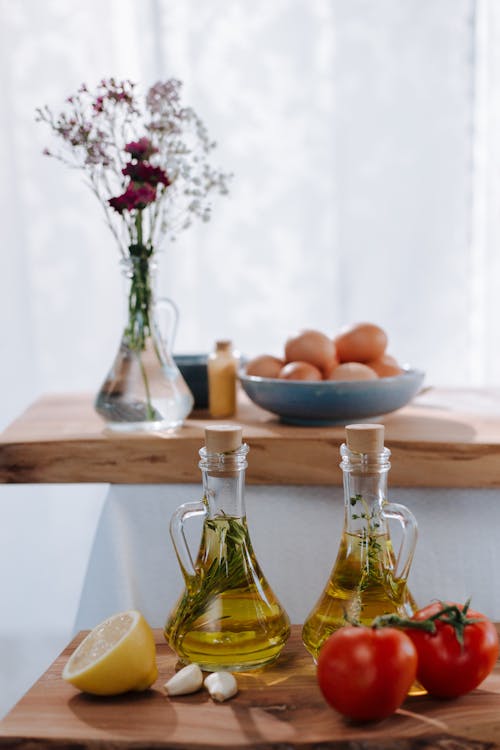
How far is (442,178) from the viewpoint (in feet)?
8.15

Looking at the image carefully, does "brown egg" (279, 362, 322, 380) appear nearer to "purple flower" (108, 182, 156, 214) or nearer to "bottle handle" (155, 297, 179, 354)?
"bottle handle" (155, 297, 179, 354)

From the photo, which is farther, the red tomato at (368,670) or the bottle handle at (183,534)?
the bottle handle at (183,534)

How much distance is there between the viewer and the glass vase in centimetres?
121

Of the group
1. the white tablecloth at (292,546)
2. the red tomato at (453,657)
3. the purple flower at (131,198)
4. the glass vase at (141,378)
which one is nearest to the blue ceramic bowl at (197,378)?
the glass vase at (141,378)

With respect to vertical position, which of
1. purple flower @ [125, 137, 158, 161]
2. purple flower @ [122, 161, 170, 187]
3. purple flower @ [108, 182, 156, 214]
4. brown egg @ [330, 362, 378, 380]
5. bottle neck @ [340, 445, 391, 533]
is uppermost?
purple flower @ [125, 137, 158, 161]

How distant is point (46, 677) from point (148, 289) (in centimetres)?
58

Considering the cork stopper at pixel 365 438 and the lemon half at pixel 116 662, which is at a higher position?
the cork stopper at pixel 365 438

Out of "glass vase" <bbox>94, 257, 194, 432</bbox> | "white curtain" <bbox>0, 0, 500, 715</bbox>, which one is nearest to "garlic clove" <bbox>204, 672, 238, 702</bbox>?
"glass vase" <bbox>94, 257, 194, 432</bbox>

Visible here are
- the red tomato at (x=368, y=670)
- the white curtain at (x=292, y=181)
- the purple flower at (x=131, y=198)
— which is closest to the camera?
the red tomato at (x=368, y=670)

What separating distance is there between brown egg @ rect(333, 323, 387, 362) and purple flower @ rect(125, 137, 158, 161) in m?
0.38

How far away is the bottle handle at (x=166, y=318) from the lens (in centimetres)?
125

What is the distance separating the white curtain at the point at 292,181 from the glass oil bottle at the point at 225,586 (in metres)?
1.57

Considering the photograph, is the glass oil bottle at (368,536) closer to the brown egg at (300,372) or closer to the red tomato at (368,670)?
the red tomato at (368,670)

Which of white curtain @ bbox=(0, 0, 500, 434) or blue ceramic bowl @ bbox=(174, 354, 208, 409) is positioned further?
white curtain @ bbox=(0, 0, 500, 434)
